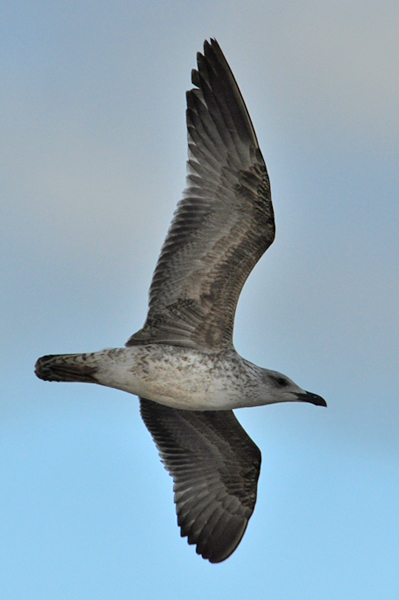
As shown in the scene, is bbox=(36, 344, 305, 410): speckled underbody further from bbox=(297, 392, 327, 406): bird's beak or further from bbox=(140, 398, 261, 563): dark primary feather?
bbox=(140, 398, 261, 563): dark primary feather

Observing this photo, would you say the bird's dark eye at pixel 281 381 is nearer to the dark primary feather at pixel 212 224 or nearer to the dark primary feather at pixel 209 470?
the dark primary feather at pixel 212 224

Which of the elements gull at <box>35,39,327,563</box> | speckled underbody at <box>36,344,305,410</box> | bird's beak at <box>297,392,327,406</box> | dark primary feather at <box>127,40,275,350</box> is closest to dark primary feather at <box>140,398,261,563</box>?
bird's beak at <box>297,392,327,406</box>

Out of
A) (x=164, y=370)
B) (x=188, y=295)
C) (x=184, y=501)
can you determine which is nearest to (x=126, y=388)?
(x=164, y=370)

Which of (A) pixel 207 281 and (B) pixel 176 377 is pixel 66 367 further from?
(A) pixel 207 281

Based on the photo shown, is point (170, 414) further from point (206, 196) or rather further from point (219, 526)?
point (206, 196)

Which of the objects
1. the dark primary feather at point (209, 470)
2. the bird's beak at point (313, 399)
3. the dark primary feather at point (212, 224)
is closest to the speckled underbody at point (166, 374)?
the dark primary feather at point (212, 224)

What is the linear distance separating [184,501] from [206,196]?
199 inches

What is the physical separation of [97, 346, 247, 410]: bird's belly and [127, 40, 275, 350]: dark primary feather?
14.4 inches

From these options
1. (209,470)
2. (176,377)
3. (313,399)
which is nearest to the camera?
(176,377)

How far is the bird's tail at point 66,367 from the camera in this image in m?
14.0

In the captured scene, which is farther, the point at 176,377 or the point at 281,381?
the point at 281,381

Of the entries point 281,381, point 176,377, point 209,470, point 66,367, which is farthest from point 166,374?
point 209,470

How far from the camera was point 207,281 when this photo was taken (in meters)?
14.2

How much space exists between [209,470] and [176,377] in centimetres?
268
